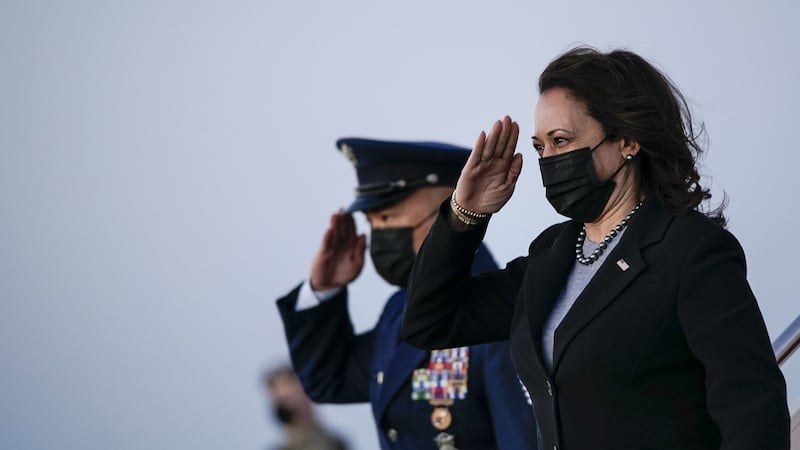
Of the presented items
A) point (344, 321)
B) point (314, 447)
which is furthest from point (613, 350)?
point (314, 447)

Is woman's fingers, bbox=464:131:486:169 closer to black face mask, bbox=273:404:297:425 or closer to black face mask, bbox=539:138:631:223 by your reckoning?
black face mask, bbox=539:138:631:223

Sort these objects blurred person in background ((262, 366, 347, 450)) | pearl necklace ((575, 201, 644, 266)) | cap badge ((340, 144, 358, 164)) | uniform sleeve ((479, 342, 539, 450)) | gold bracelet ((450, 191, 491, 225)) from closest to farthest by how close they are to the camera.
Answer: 1. pearl necklace ((575, 201, 644, 266))
2. gold bracelet ((450, 191, 491, 225))
3. uniform sleeve ((479, 342, 539, 450))
4. cap badge ((340, 144, 358, 164))
5. blurred person in background ((262, 366, 347, 450))

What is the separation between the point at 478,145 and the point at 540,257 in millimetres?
198

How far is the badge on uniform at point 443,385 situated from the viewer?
10.2 feet

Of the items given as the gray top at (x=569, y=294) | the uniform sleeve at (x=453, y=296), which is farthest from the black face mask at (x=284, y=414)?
the gray top at (x=569, y=294)

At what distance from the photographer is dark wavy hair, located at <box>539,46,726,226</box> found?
6.34ft

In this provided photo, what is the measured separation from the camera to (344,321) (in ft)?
12.0

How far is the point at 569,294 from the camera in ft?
6.42

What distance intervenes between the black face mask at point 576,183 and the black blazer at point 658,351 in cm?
7

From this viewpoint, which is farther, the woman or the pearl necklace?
the pearl necklace

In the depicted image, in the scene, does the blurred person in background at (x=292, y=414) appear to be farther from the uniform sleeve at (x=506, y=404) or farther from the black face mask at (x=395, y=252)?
the uniform sleeve at (x=506, y=404)

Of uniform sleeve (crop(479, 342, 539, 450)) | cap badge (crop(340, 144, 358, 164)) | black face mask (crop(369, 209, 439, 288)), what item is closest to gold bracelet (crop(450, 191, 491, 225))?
uniform sleeve (crop(479, 342, 539, 450))

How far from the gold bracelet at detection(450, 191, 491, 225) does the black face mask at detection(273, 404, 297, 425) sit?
2.53m

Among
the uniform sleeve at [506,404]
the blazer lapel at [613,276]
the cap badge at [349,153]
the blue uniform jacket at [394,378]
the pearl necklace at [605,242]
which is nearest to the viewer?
the blazer lapel at [613,276]
